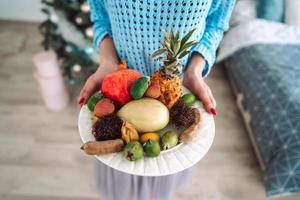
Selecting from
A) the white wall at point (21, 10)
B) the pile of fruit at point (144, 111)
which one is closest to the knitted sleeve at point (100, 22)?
the pile of fruit at point (144, 111)

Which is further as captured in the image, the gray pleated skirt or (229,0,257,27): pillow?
(229,0,257,27): pillow

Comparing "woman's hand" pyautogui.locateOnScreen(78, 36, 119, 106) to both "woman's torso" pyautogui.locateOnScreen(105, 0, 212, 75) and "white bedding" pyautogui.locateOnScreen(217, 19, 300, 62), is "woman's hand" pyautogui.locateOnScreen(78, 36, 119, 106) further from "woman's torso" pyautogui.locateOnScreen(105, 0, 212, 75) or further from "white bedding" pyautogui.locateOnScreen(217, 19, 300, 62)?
"white bedding" pyautogui.locateOnScreen(217, 19, 300, 62)

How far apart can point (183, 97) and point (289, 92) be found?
3.08 feet

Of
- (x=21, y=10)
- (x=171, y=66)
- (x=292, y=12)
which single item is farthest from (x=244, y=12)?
(x=21, y=10)

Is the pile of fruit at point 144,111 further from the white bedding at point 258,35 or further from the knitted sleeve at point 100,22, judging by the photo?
the white bedding at point 258,35

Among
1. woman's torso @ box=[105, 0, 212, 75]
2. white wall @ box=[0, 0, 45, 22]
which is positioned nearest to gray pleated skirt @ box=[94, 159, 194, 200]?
woman's torso @ box=[105, 0, 212, 75]

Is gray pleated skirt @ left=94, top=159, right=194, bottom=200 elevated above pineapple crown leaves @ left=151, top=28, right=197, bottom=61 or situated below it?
below

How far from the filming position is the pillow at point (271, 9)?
5.95 feet

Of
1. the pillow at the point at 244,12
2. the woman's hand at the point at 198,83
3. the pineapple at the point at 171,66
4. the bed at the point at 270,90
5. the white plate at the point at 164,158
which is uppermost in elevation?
the pineapple at the point at 171,66

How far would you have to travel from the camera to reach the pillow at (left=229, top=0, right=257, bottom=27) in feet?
6.13

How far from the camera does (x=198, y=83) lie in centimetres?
73

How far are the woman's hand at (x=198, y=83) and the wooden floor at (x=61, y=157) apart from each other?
0.76 meters

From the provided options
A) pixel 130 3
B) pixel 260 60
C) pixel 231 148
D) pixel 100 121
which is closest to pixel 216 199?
pixel 231 148

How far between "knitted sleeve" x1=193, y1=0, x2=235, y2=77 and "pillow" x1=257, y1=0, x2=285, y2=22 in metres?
1.23
